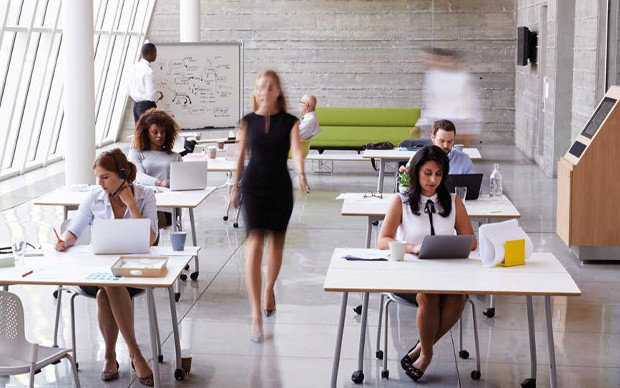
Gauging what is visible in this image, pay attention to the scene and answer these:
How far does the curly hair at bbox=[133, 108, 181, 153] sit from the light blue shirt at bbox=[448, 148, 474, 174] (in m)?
2.28

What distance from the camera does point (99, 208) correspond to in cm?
657

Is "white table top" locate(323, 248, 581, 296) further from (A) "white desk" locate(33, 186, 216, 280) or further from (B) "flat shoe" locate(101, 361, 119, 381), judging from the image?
(A) "white desk" locate(33, 186, 216, 280)

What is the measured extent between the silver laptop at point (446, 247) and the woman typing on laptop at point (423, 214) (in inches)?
9.1

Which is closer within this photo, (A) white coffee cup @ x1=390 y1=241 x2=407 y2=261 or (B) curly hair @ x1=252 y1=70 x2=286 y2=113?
(A) white coffee cup @ x1=390 y1=241 x2=407 y2=261

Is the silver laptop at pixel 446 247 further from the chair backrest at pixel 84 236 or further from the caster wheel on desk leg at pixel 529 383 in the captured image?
the chair backrest at pixel 84 236

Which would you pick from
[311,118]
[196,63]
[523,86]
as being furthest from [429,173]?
[523,86]

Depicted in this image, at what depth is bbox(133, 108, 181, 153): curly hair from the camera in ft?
28.2

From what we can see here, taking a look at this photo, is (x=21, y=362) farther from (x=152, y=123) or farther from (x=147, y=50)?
(x=147, y=50)

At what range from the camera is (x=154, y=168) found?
8914 millimetres

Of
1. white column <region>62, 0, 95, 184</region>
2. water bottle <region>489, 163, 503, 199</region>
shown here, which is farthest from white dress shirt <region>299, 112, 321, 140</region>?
water bottle <region>489, 163, 503, 199</region>

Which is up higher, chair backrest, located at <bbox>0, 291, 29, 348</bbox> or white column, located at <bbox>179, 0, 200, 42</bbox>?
white column, located at <bbox>179, 0, 200, 42</bbox>

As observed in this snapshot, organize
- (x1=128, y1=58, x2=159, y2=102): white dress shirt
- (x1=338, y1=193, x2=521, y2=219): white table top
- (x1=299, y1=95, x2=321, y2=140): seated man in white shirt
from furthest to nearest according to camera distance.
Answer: (x1=128, y1=58, x2=159, y2=102): white dress shirt < (x1=299, y1=95, x2=321, y2=140): seated man in white shirt < (x1=338, y1=193, x2=521, y2=219): white table top

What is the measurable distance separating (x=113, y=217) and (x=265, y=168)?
3.88 feet

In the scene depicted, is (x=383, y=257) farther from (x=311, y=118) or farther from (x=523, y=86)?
(x=523, y=86)
